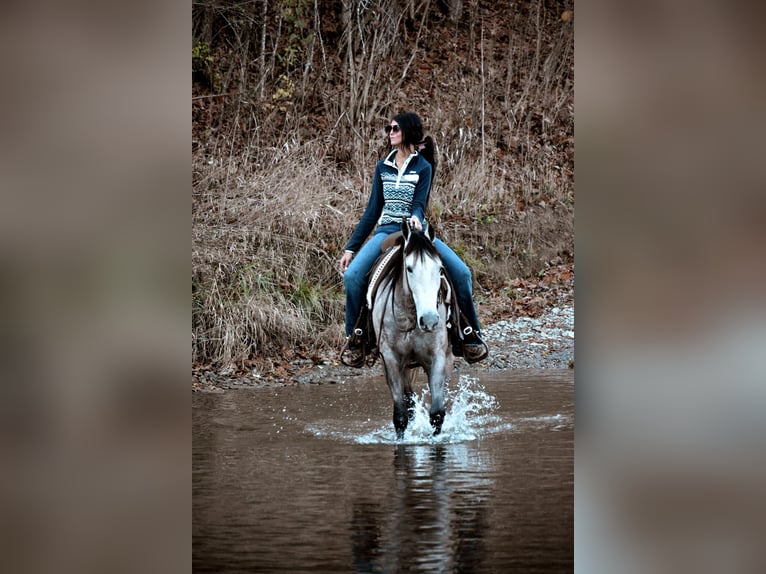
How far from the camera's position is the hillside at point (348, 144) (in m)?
11.3

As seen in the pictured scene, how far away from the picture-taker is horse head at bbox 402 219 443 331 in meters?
6.85

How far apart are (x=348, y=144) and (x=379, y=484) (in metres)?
7.30

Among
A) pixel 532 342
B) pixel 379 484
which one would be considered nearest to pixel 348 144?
pixel 532 342

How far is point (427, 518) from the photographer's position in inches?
214

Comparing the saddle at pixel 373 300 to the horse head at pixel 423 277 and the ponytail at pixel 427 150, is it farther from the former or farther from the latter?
the ponytail at pixel 427 150

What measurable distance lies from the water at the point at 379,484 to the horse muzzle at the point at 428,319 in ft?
2.58

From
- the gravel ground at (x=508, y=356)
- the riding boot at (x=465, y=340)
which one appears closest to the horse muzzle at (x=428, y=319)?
the riding boot at (x=465, y=340)

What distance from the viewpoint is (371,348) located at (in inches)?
301

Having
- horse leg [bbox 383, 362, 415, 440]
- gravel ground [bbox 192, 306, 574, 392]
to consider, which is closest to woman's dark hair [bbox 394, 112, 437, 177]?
horse leg [bbox 383, 362, 415, 440]
